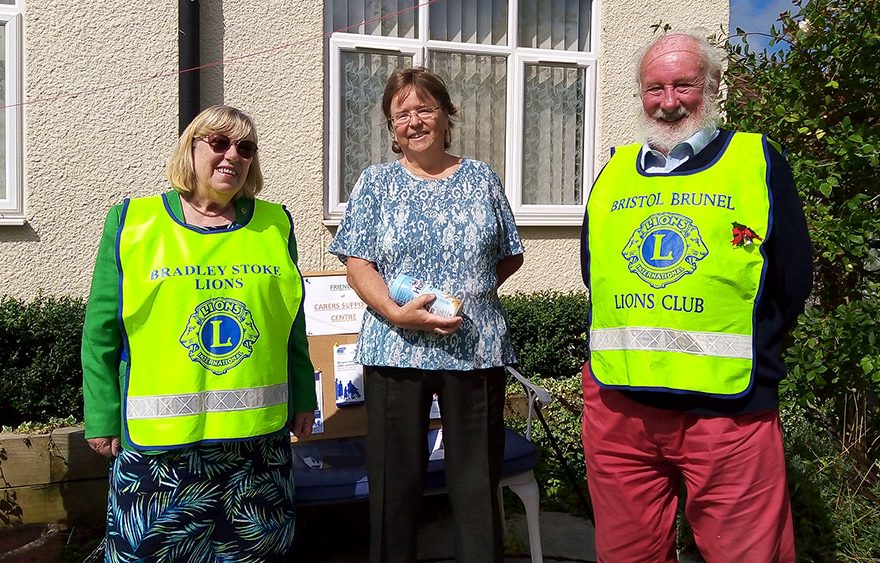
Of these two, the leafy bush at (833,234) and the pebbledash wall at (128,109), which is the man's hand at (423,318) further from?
the pebbledash wall at (128,109)

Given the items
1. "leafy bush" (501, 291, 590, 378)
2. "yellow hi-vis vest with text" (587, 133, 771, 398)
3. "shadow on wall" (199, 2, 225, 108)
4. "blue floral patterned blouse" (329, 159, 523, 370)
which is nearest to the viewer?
"yellow hi-vis vest with text" (587, 133, 771, 398)

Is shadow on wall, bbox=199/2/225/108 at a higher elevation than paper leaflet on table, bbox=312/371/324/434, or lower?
higher

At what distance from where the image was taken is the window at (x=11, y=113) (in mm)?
4926

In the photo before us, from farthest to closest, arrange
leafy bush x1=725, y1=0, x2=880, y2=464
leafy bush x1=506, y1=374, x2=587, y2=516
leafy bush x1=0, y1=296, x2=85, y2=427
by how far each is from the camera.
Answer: leafy bush x1=506, y1=374, x2=587, y2=516 < leafy bush x1=0, y1=296, x2=85, y2=427 < leafy bush x1=725, y1=0, x2=880, y2=464

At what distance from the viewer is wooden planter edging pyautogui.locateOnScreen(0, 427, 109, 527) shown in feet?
12.9

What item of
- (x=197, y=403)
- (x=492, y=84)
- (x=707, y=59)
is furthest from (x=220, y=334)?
(x=492, y=84)

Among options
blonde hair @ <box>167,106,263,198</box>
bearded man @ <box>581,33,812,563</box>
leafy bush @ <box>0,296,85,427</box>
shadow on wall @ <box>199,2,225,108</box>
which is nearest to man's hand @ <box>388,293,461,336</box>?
bearded man @ <box>581,33,812,563</box>

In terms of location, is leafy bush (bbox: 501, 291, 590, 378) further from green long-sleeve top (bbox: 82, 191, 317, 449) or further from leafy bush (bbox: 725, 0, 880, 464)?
green long-sleeve top (bbox: 82, 191, 317, 449)

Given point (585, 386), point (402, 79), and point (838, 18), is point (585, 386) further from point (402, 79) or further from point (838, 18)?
point (838, 18)

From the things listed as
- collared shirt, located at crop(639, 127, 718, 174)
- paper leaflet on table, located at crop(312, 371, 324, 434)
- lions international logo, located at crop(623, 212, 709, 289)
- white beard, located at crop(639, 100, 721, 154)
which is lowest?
paper leaflet on table, located at crop(312, 371, 324, 434)

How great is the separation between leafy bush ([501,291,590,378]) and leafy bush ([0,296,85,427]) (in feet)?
8.97

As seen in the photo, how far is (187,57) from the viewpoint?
5.25 meters

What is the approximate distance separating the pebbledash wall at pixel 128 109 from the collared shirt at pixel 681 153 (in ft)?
9.28

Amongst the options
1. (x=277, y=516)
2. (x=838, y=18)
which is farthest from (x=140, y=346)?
(x=838, y=18)
